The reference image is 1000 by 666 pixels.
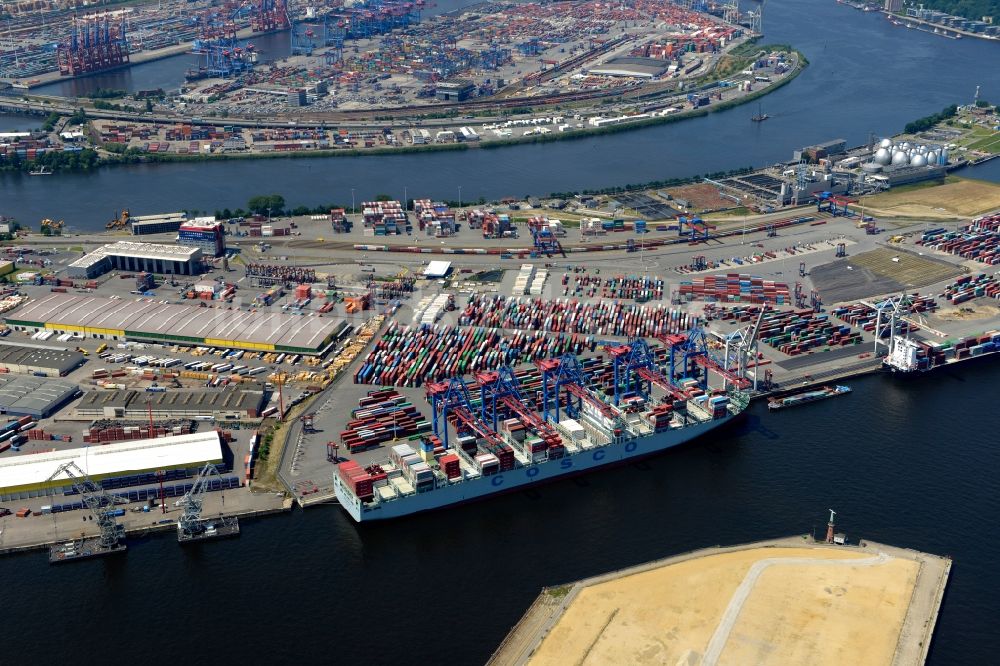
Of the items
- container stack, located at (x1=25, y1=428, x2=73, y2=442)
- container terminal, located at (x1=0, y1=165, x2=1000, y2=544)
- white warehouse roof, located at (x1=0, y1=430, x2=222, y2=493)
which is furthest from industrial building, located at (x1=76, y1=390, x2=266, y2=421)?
white warehouse roof, located at (x1=0, y1=430, x2=222, y2=493)

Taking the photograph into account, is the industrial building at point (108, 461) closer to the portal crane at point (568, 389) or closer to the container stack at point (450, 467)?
the container stack at point (450, 467)

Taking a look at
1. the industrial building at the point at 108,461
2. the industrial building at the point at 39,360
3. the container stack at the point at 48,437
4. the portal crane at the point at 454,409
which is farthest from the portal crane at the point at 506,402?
the industrial building at the point at 39,360

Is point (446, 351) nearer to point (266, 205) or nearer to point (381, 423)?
point (381, 423)

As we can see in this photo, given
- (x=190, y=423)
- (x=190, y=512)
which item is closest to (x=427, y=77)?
(x=190, y=423)

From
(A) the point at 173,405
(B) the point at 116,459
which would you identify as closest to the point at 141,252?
(A) the point at 173,405

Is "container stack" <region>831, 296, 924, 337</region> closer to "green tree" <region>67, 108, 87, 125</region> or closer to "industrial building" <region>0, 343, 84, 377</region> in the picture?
"industrial building" <region>0, 343, 84, 377</region>

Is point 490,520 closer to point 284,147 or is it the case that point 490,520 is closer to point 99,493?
point 99,493
